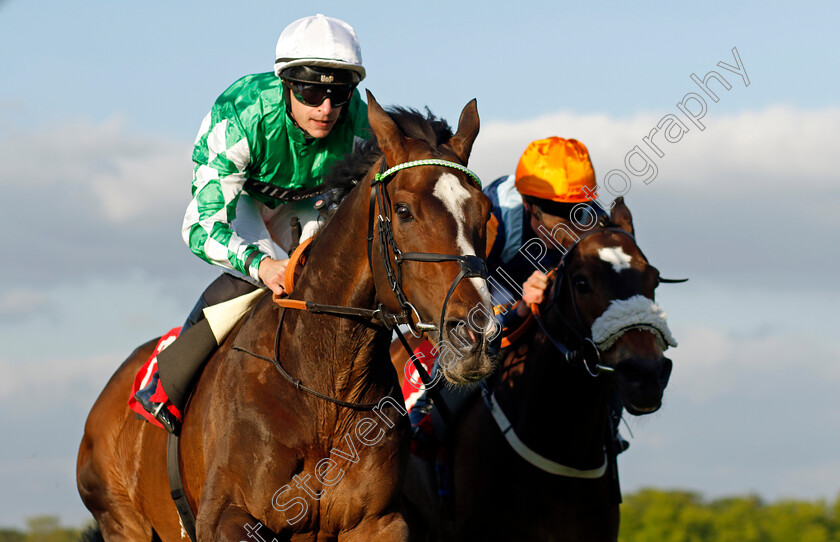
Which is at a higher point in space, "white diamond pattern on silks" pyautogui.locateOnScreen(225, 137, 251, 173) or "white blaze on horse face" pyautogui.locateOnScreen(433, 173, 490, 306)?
"white diamond pattern on silks" pyautogui.locateOnScreen(225, 137, 251, 173)

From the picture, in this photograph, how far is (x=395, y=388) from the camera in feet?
14.2

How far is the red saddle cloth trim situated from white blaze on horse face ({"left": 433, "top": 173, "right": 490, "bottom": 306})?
192 cm

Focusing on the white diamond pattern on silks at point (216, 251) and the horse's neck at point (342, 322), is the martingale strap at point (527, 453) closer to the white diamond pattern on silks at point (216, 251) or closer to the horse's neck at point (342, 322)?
the horse's neck at point (342, 322)

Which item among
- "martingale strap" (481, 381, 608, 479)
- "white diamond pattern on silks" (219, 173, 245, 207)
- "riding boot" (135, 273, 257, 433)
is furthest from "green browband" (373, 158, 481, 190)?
"martingale strap" (481, 381, 608, 479)

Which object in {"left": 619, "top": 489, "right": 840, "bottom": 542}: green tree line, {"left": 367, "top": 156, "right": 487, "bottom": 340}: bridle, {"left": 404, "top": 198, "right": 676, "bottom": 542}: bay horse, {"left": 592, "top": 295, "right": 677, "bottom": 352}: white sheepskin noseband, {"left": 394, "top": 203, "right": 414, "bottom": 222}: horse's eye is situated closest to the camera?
{"left": 367, "top": 156, "right": 487, "bottom": 340}: bridle

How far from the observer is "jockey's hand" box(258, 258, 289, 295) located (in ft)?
14.1

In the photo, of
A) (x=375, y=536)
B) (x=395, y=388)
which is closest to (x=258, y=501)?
(x=375, y=536)

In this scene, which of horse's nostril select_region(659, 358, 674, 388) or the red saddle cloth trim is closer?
the red saddle cloth trim

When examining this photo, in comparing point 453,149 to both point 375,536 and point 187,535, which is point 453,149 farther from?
point 187,535

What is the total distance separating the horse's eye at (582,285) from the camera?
5512 millimetres

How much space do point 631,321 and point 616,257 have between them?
0.43 meters

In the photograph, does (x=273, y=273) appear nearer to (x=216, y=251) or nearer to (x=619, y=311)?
(x=216, y=251)

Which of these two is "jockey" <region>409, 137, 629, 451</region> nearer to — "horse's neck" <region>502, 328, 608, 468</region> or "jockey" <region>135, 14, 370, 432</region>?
"horse's neck" <region>502, 328, 608, 468</region>

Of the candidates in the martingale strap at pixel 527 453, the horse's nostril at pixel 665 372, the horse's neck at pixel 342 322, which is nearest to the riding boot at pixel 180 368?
the horse's neck at pixel 342 322
